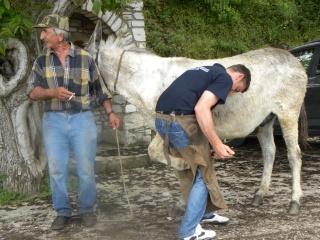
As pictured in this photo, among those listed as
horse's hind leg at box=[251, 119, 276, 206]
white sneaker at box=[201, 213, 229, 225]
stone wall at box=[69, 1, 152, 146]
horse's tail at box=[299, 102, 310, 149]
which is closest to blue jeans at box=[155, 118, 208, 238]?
white sneaker at box=[201, 213, 229, 225]

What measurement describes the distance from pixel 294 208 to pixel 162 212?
1.44m

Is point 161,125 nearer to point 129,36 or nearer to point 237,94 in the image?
point 237,94

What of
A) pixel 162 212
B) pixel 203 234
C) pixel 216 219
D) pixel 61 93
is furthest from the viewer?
pixel 162 212

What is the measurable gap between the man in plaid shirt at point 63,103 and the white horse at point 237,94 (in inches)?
13.8

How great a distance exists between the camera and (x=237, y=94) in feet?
18.6

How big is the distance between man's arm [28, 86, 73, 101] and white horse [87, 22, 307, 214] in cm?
72

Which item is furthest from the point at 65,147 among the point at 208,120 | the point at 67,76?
the point at 208,120

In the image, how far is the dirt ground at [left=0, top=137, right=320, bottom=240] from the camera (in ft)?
16.8

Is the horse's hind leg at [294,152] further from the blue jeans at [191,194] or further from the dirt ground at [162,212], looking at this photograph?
the blue jeans at [191,194]

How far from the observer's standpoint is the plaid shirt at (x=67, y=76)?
523 cm

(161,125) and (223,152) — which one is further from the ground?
(161,125)

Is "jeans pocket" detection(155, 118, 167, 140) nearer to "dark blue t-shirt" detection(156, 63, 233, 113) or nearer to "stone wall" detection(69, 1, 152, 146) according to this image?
"dark blue t-shirt" detection(156, 63, 233, 113)

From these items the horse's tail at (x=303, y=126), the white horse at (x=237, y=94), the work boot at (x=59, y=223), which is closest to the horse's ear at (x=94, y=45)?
the white horse at (x=237, y=94)

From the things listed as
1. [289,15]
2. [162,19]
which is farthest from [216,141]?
[289,15]
